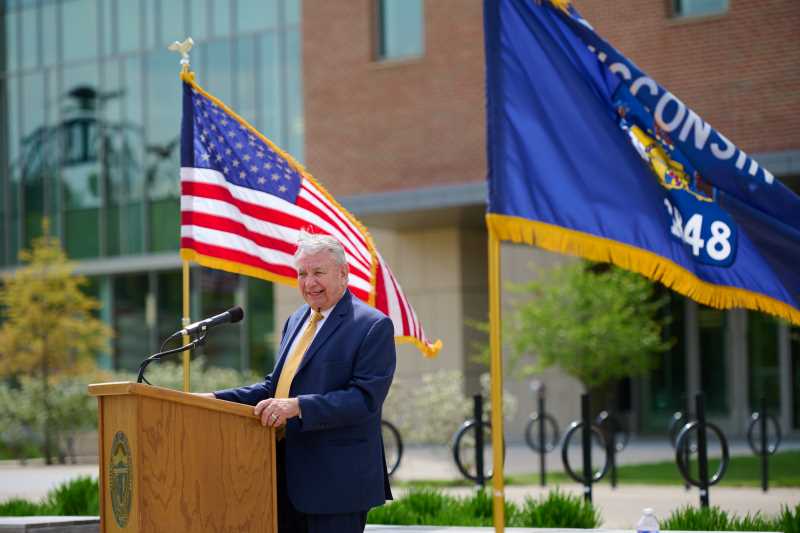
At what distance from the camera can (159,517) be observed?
5.46m

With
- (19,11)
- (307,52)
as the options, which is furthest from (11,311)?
(19,11)

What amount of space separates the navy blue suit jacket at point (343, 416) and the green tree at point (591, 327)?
1724cm

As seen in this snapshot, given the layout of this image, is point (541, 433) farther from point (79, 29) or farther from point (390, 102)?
point (79, 29)

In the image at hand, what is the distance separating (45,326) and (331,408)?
21.3 m

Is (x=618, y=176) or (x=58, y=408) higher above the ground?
(x=618, y=176)

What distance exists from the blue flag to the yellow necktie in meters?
1.31

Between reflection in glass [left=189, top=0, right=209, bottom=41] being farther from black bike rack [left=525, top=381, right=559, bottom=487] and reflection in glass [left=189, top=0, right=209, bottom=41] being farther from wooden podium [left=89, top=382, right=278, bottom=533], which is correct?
wooden podium [left=89, top=382, right=278, bottom=533]

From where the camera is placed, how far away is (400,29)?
2766cm

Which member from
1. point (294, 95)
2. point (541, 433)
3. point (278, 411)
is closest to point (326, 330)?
point (278, 411)

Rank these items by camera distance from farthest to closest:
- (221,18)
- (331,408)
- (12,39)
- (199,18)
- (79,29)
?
(12,39) → (79,29) → (199,18) → (221,18) → (331,408)

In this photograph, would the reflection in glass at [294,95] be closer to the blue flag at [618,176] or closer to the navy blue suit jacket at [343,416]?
the blue flag at [618,176]

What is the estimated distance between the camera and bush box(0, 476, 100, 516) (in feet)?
36.9

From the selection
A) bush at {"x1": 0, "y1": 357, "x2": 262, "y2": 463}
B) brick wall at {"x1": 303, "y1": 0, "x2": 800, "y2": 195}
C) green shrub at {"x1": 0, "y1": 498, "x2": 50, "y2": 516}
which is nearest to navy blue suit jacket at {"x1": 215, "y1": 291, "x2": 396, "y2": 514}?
green shrub at {"x1": 0, "y1": 498, "x2": 50, "y2": 516}

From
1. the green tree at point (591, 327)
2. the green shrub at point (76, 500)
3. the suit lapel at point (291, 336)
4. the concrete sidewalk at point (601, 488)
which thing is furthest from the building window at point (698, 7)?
the suit lapel at point (291, 336)
